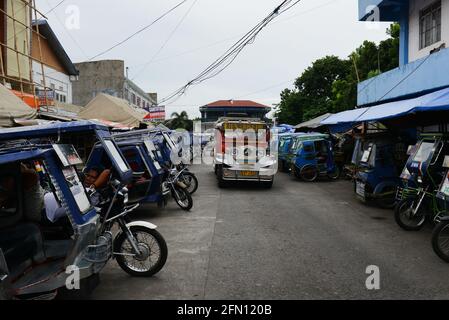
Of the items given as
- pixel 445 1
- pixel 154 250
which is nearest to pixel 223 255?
pixel 154 250

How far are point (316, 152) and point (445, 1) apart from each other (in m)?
6.67

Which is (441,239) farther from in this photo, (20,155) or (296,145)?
(296,145)

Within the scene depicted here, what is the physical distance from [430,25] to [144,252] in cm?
1231

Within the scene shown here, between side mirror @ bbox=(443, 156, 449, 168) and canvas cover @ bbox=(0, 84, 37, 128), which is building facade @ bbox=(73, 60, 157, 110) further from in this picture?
side mirror @ bbox=(443, 156, 449, 168)

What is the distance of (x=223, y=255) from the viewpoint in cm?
655

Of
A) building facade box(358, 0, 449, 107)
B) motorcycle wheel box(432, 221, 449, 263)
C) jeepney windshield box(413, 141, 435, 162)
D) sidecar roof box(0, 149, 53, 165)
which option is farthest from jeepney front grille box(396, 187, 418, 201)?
sidecar roof box(0, 149, 53, 165)

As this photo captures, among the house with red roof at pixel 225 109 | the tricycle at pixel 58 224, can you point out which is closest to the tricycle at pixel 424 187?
the tricycle at pixel 58 224

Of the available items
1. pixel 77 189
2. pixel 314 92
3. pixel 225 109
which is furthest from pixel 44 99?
pixel 225 109

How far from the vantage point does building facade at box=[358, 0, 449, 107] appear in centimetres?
1135

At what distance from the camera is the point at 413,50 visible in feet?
48.2

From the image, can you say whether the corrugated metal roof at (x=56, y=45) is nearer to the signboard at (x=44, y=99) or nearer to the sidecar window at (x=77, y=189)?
the signboard at (x=44, y=99)

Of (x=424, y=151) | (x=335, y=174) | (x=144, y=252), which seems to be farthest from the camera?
(x=335, y=174)

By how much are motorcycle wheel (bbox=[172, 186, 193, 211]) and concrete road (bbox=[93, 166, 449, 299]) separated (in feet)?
0.70

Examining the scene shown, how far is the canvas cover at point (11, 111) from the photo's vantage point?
7754mm
